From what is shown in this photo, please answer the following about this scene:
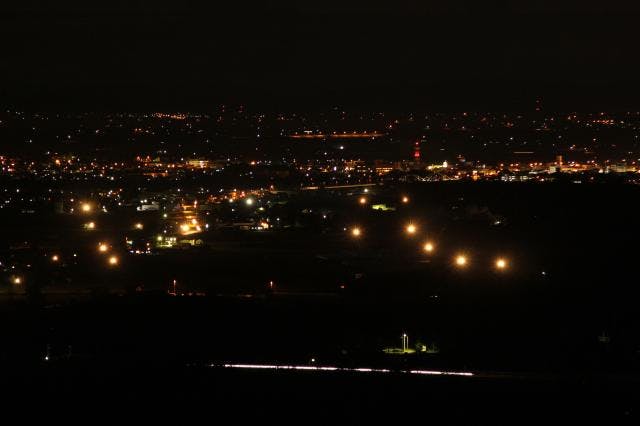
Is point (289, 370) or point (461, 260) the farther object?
point (461, 260)

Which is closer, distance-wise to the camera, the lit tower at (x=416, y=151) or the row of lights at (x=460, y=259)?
the row of lights at (x=460, y=259)

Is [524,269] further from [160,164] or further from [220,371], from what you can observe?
[160,164]

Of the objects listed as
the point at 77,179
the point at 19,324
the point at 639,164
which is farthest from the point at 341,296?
the point at 639,164

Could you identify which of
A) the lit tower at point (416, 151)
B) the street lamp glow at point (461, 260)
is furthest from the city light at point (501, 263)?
the lit tower at point (416, 151)

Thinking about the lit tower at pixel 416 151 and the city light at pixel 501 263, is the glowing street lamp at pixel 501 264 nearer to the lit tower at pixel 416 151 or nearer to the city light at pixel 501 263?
the city light at pixel 501 263

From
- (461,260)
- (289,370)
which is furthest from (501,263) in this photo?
(289,370)

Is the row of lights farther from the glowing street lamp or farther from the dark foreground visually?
the dark foreground

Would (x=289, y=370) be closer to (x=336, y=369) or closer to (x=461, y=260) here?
(x=336, y=369)
